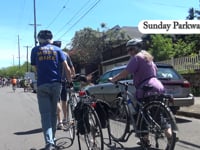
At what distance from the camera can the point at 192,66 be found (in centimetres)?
2205

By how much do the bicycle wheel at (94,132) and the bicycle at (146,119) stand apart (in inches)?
29.1

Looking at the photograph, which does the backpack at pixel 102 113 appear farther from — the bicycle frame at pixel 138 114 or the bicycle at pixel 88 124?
the bicycle frame at pixel 138 114

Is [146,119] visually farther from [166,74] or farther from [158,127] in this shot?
[166,74]

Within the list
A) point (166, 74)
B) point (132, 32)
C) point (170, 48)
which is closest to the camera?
point (166, 74)

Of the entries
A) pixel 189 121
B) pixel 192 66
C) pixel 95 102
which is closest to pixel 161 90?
pixel 95 102

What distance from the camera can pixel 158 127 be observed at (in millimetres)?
6754

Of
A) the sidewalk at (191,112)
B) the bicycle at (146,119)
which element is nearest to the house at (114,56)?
the sidewalk at (191,112)

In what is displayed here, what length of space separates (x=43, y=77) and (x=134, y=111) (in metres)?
1.62

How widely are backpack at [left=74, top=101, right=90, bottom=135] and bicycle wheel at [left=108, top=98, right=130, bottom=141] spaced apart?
763 millimetres

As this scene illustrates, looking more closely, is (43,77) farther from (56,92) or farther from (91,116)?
(91,116)

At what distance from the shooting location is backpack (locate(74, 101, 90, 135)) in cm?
710

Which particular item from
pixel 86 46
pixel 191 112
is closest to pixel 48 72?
pixel 191 112

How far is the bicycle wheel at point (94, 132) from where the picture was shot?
22.2ft

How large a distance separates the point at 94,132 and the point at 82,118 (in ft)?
1.31
